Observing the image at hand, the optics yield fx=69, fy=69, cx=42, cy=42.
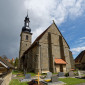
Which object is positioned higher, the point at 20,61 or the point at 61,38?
the point at 61,38

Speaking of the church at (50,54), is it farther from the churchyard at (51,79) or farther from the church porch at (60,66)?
the churchyard at (51,79)

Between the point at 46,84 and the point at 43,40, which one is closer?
the point at 46,84

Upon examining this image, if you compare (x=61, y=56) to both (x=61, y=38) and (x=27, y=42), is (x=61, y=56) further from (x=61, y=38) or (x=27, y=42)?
(x=27, y=42)

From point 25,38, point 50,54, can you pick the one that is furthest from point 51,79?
point 25,38

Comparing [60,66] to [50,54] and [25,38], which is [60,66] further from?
[25,38]

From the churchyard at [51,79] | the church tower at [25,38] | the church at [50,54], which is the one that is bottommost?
the churchyard at [51,79]

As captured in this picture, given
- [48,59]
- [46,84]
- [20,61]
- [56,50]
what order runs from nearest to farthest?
1. [46,84]
2. [48,59]
3. [56,50]
4. [20,61]

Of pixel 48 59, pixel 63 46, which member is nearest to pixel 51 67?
pixel 48 59

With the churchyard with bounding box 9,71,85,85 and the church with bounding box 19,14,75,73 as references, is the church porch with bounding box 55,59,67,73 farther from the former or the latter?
the churchyard with bounding box 9,71,85,85

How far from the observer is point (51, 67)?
19.0m

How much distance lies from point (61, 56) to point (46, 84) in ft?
49.8

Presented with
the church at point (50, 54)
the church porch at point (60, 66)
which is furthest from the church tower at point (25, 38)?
the church porch at point (60, 66)

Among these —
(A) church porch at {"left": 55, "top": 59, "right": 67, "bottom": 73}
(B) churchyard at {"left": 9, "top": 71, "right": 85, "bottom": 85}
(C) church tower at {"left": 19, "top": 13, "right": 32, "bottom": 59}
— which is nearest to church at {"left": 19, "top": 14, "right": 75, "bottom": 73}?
(A) church porch at {"left": 55, "top": 59, "right": 67, "bottom": 73}

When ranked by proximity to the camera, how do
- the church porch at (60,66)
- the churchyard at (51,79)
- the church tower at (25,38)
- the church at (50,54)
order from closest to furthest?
the churchyard at (51,79) → the church at (50,54) → the church porch at (60,66) → the church tower at (25,38)
